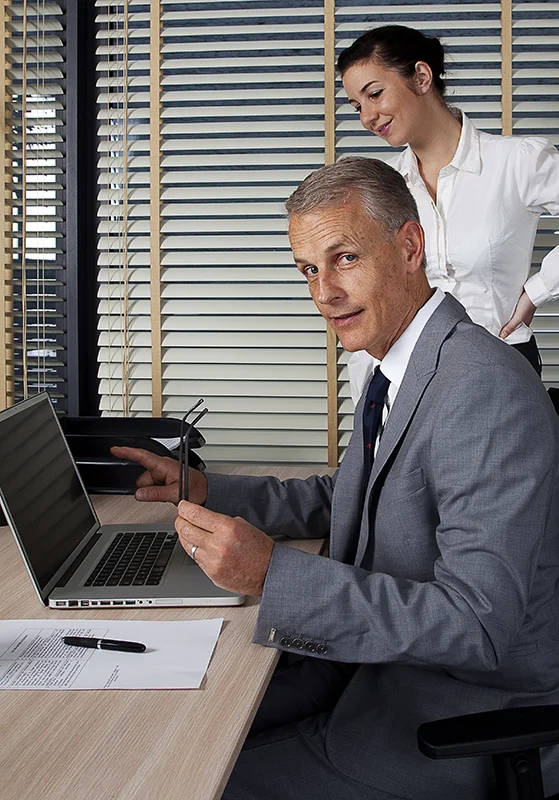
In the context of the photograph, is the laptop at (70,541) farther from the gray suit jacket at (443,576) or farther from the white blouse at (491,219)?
the white blouse at (491,219)

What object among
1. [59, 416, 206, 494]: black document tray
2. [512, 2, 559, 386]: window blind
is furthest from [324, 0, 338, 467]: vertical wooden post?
[59, 416, 206, 494]: black document tray

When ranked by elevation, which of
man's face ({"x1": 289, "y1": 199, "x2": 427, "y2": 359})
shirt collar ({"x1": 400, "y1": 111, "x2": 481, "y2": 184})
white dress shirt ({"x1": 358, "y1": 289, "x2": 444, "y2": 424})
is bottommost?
white dress shirt ({"x1": 358, "y1": 289, "x2": 444, "y2": 424})

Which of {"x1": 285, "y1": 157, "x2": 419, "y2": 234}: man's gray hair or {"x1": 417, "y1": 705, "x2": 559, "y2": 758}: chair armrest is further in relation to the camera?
{"x1": 285, "y1": 157, "x2": 419, "y2": 234}: man's gray hair

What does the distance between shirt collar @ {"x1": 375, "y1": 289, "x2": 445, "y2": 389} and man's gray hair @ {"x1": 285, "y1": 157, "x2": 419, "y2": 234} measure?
0.46 ft

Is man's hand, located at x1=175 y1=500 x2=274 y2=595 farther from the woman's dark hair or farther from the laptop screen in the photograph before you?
the woman's dark hair

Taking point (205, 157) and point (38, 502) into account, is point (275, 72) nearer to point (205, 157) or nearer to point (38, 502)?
point (205, 157)

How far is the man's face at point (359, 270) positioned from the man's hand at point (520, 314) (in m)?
1.02

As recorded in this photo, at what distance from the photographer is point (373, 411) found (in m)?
1.55

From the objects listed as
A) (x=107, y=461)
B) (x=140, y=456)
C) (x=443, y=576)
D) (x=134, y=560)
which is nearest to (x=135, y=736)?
(x=443, y=576)

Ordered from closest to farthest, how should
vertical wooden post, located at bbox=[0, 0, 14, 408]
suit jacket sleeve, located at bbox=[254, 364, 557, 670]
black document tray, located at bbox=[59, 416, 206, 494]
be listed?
1. suit jacket sleeve, located at bbox=[254, 364, 557, 670]
2. black document tray, located at bbox=[59, 416, 206, 494]
3. vertical wooden post, located at bbox=[0, 0, 14, 408]

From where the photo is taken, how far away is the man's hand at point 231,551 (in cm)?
125

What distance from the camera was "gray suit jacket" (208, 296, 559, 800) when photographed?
119 centimetres

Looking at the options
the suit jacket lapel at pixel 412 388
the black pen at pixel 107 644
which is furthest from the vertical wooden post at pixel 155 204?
the black pen at pixel 107 644

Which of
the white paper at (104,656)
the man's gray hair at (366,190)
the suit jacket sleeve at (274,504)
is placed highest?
the man's gray hair at (366,190)
